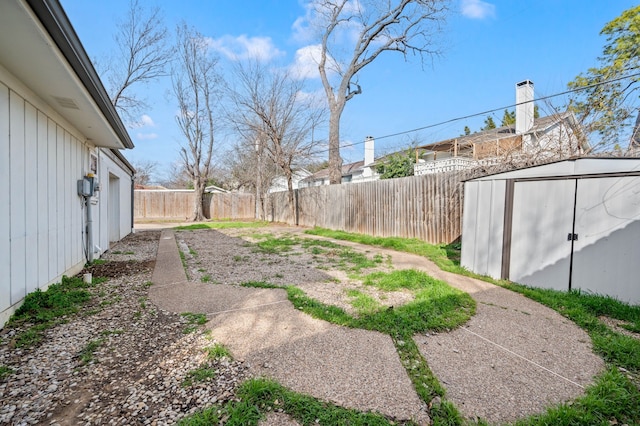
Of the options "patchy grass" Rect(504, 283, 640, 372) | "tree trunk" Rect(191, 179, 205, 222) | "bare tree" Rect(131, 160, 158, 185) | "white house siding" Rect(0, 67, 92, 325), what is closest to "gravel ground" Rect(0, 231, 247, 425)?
"white house siding" Rect(0, 67, 92, 325)

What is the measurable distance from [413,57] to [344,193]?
294 inches

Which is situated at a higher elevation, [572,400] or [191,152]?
[191,152]

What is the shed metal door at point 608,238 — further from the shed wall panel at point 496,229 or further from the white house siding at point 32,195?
the white house siding at point 32,195

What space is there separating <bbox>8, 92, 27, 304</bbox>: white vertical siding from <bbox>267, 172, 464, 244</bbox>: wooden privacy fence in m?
6.65

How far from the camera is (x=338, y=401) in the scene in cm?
167

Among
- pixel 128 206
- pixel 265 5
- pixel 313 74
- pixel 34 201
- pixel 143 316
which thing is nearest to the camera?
pixel 143 316

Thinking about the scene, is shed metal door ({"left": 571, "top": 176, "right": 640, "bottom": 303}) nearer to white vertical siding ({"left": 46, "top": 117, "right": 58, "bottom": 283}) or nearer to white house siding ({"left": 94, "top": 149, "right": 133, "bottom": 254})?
white vertical siding ({"left": 46, "top": 117, "right": 58, "bottom": 283})

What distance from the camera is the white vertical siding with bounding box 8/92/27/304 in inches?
110

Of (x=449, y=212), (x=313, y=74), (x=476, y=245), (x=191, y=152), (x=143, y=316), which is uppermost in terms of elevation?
(x=313, y=74)

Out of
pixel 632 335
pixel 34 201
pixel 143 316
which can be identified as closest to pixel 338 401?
pixel 143 316

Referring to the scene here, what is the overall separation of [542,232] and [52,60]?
18.7 feet

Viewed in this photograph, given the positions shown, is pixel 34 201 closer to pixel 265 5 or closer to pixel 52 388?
pixel 52 388

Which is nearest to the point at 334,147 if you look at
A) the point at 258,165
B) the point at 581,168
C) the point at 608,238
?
the point at 258,165

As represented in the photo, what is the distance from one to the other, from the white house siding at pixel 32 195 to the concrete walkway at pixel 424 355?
1.31 meters
